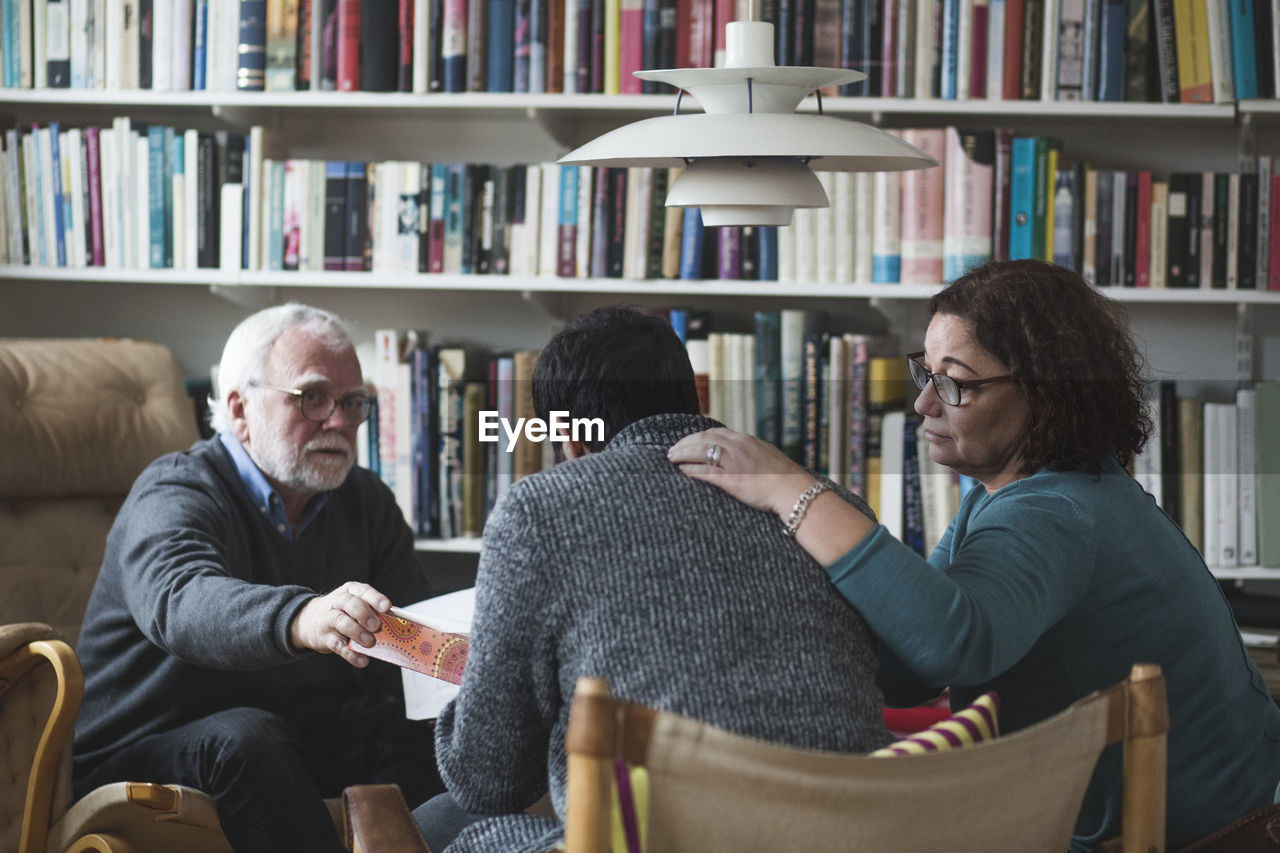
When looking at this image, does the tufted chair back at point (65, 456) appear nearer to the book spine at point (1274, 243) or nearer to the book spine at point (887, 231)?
the book spine at point (887, 231)

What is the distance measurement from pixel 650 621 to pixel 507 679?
0.14 metres

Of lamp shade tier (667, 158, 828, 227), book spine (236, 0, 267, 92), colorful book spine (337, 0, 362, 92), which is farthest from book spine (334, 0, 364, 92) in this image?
lamp shade tier (667, 158, 828, 227)

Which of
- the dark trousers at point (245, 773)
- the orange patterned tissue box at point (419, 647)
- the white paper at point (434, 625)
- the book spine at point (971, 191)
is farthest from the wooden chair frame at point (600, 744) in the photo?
the book spine at point (971, 191)

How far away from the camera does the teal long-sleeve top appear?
3.84 ft

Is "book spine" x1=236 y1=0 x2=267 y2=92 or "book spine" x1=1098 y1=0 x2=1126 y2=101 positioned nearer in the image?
"book spine" x1=1098 y1=0 x2=1126 y2=101

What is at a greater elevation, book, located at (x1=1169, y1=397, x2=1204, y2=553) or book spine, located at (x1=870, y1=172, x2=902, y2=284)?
book spine, located at (x1=870, y1=172, x2=902, y2=284)

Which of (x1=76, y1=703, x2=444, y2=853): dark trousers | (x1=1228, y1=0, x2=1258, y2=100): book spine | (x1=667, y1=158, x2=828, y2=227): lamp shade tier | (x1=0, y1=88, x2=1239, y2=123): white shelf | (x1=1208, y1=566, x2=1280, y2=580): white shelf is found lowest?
(x1=76, y1=703, x2=444, y2=853): dark trousers

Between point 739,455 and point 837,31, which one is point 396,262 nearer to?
point 837,31

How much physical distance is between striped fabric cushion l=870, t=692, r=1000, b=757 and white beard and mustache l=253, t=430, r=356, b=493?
1153 mm

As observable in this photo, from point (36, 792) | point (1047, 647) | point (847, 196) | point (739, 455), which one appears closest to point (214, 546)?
point (36, 792)

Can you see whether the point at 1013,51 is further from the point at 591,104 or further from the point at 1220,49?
the point at 591,104

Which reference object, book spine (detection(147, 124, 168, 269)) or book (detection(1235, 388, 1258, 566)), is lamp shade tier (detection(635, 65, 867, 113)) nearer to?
book (detection(1235, 388, 1258, 566))

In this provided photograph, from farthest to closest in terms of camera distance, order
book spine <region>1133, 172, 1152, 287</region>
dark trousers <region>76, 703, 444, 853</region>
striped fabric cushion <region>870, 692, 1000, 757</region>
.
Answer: book spine <region>1133, 172, 1152, 287</region> < dark trousers <region>76, 703, 444, 853</region> < striped fabric cushion <region>870, 692, 1000, 757</region>

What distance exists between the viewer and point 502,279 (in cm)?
251
